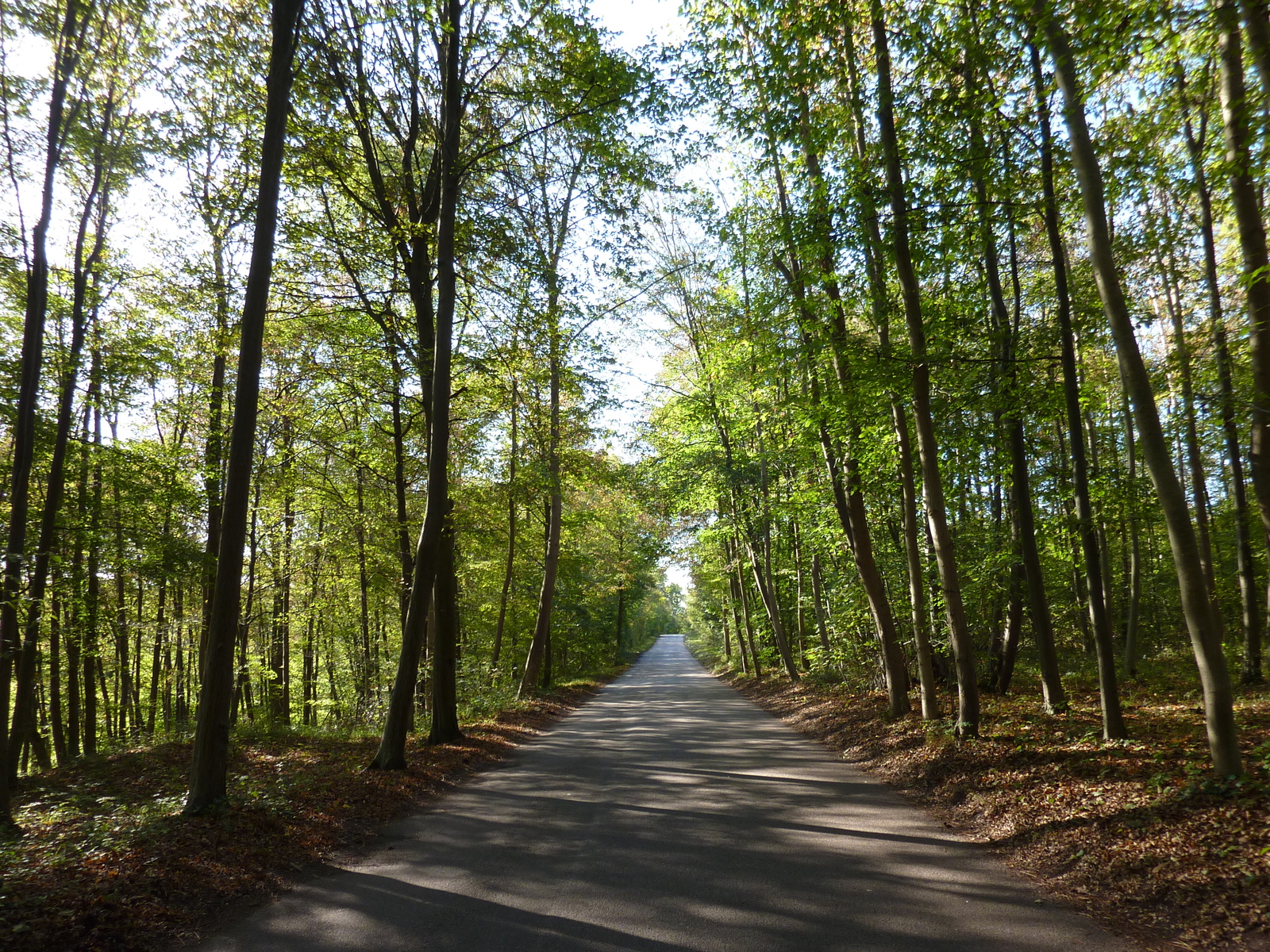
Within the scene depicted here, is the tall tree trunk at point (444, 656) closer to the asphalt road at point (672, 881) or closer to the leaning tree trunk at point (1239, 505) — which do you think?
the asphalt road at point (672, 881)

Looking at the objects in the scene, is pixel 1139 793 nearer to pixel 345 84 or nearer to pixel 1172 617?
pixel 345 84

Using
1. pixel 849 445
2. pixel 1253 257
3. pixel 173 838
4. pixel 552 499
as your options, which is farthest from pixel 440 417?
pixel 552 499

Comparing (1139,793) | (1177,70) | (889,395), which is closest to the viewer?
(1139,793)

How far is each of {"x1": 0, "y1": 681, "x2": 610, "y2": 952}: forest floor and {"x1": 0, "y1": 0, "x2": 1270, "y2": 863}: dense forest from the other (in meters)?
0.67

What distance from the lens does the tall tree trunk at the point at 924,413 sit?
28.1ft

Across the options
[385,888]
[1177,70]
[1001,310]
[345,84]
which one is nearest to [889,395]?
[1001,310]

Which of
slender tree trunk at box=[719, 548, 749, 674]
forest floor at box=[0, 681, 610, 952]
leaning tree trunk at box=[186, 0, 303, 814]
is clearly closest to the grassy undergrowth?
forest floor at box=[0, 681, 610, 952]

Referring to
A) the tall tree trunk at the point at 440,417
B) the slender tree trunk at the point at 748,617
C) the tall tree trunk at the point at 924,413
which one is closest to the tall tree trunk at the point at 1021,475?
the tall tree trunk at the point at 924,413

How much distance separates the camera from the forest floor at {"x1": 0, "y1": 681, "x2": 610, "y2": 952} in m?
4.16

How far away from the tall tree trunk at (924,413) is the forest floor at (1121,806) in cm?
72

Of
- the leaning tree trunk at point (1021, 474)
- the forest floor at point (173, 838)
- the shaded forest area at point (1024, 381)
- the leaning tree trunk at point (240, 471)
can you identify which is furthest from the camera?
the leaning tree trunk at point (1021, 474)

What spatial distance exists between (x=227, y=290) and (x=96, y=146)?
2910 millimetres

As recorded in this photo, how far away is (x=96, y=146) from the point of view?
33.9 ft

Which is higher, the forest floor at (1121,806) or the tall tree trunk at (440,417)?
the tall tree trunk at (440,417)
